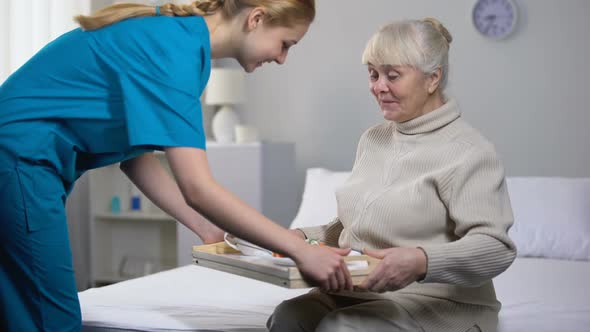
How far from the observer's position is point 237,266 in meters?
1.38

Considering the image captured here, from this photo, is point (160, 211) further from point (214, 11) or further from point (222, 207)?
point (222, 207)

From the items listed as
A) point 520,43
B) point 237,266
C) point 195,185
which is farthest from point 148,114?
point 520,43

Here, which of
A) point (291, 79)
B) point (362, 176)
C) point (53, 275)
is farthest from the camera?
point (291, 79)

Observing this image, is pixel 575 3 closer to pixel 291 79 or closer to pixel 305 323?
pixel 291 79

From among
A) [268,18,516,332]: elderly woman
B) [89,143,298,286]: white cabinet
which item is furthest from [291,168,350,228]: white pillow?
[268,18,516,332]: elderly woman

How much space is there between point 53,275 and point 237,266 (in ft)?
1.18

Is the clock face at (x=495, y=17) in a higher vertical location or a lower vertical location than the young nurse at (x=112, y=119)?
higher

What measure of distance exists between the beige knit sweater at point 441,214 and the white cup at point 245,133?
7.03 ft

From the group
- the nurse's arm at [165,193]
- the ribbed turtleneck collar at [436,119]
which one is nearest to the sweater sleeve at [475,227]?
the ribbed turtleneck collar at [436,119]

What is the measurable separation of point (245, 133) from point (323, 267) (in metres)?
2.66

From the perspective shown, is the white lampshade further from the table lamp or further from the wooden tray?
the wooden tray

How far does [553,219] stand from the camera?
9.36ft

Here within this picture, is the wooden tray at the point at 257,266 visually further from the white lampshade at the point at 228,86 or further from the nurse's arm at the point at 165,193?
the white lampshade at the point at 228,86

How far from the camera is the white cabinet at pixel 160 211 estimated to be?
377 centimetres
